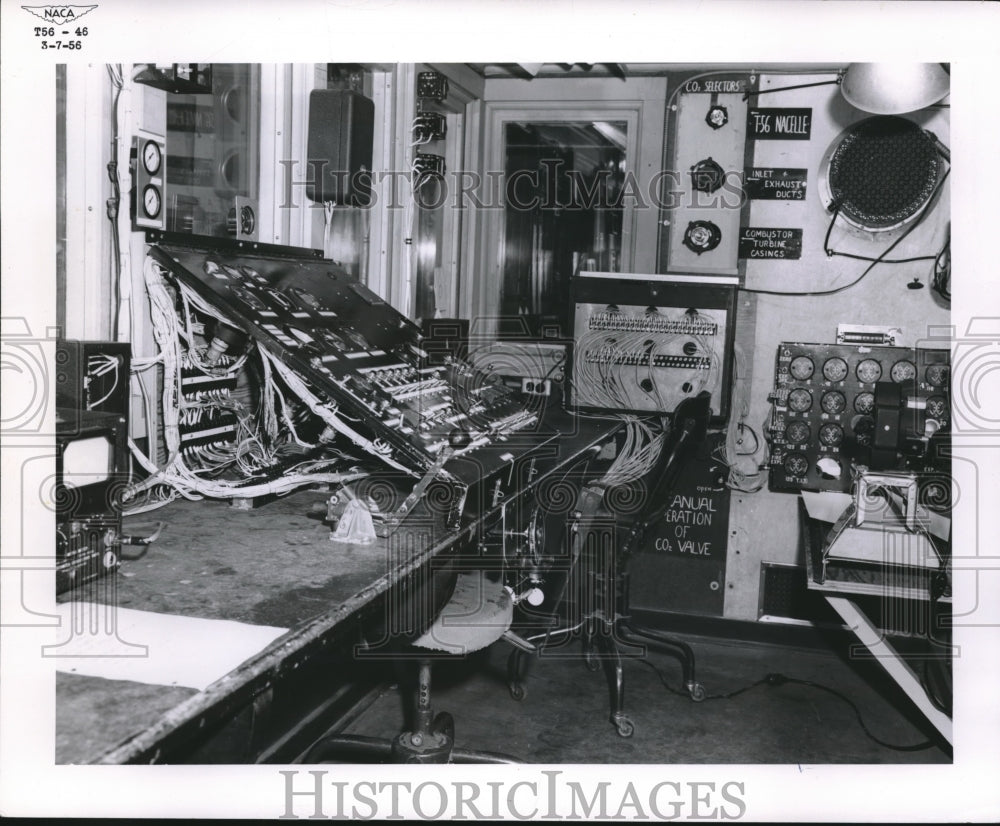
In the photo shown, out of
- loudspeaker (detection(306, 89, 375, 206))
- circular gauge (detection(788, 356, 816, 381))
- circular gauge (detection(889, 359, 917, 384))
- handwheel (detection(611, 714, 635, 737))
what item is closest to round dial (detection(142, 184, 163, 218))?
loudspeaker (detection(306, 89, 375, 206))

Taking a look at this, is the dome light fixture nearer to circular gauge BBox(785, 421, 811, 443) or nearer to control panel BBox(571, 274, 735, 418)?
control panel BBox(571, 274, 735, 418)

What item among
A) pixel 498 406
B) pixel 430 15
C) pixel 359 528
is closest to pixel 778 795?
pixel 359 528

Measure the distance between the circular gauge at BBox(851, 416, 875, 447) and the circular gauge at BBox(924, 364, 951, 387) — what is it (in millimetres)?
255

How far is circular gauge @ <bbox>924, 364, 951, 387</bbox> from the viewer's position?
3387 mm

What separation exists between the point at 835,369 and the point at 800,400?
0.17 meters

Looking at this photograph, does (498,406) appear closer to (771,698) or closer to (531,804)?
(531,804)

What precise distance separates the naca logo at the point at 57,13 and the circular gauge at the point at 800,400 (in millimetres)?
2770

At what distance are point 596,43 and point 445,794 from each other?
4.64ft

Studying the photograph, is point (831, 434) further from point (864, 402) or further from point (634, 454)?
point (634, 454)

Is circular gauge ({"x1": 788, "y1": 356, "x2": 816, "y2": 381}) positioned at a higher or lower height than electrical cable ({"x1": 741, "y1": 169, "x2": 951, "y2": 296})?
lower

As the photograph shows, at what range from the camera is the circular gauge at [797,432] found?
11.6 ft

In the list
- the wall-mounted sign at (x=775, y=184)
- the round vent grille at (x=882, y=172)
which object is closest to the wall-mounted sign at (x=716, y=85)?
the wall-mounted sign at (x=775, y=184)

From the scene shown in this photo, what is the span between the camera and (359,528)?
5.34 ft

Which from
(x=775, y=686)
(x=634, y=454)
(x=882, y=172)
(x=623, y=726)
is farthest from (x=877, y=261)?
(x=623, y=726)
